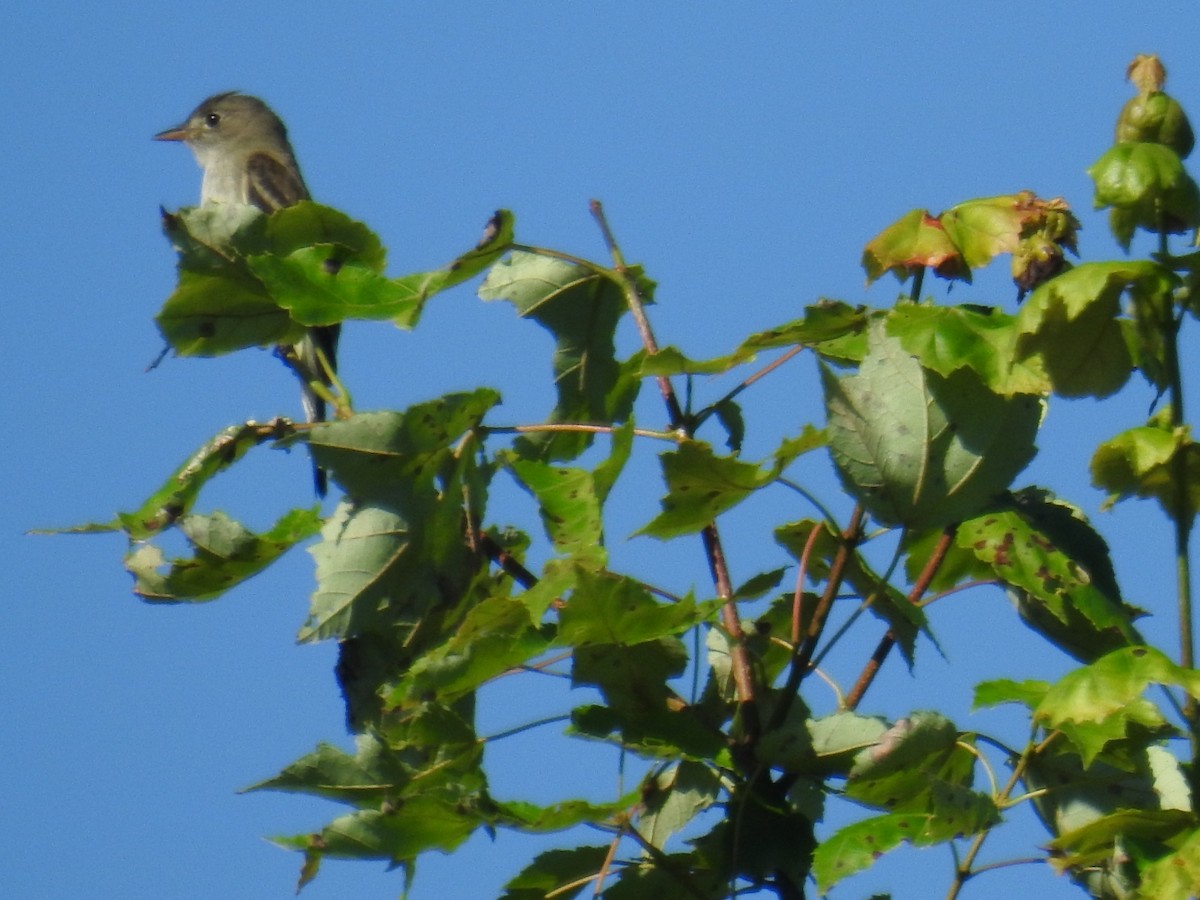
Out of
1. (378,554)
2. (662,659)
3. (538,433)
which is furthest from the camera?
(538,433)

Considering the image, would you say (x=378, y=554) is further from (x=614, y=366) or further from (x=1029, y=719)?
(x=1029, y=719)

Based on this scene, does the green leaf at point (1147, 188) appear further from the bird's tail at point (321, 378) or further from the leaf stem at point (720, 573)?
the bird's tail at point (321, 378)

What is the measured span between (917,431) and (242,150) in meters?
9.33

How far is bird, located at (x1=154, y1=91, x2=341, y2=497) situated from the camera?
10203 mm

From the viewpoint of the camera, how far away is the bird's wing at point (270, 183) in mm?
10047

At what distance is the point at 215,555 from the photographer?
2529 mm

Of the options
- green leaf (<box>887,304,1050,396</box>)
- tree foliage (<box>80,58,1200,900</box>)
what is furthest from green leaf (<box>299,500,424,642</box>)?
green leaf (<box>887,304,1050,396</box>)

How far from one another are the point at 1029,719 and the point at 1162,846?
0.25m

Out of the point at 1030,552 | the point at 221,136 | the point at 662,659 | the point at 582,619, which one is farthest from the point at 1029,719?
the point at 221,136

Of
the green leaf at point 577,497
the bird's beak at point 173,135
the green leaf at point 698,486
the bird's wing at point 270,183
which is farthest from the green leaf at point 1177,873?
the bird's beak at point 173,135

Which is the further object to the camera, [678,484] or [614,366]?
[614,366]

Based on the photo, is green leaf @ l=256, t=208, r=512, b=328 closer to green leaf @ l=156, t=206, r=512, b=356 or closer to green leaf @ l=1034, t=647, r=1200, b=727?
green leaf @ l=156, t=206, r=512, b=356

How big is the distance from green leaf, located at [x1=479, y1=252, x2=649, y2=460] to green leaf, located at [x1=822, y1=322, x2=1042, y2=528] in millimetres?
543

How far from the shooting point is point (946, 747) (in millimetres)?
2293
